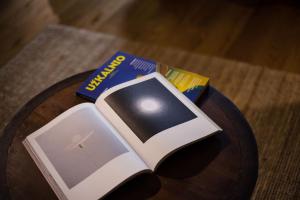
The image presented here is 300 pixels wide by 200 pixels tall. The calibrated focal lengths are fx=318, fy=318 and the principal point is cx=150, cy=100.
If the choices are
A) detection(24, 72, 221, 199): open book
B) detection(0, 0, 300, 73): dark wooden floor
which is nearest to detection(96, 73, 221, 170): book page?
detection(24, 72, 221, 199): open book

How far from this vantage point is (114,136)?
2.53ft

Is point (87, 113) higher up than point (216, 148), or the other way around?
point (87, 113)

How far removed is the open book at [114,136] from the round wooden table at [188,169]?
4cm

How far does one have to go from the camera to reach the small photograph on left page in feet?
2.36

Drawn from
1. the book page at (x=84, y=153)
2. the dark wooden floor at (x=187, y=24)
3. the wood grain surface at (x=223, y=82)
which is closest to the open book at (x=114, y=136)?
the book page at (x=84, y=153)

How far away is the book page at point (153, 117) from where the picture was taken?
744 millimetres

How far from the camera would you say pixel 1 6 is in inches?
92.4

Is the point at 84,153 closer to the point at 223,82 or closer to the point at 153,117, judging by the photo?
the point at 153,117

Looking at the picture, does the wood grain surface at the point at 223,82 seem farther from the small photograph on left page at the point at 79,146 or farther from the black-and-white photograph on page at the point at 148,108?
the small photograph on left page at the point at 79,146

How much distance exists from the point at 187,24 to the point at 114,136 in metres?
1.34

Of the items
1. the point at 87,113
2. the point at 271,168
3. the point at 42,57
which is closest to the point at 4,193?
the point at 87,113

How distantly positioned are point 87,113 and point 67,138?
9 cm

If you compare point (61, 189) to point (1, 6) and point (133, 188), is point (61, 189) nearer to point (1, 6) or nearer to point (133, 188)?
point (133, 188)

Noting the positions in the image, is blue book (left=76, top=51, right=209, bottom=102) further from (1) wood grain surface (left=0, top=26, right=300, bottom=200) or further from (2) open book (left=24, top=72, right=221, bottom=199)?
(1) wood grain surface (left=0, top=26, right=300, bottom=200)
